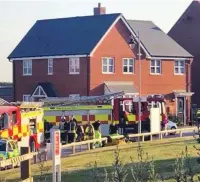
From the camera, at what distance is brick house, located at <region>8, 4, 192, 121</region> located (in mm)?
49781

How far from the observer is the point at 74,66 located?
5003cm

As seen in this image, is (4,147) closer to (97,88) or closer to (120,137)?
(120,137)

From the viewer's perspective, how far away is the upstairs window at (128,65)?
5172cm

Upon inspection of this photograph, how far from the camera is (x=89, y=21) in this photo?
2093 inches

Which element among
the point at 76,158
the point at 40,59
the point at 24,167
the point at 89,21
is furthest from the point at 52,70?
the point at 24,167

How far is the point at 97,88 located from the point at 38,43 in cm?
717

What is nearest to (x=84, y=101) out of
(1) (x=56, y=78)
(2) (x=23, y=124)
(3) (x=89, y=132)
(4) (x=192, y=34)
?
(3) (x=89, y=132)

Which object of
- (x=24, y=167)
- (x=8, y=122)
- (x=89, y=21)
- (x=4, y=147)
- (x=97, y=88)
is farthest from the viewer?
(x=89, y=21)

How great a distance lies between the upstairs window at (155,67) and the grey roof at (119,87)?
282cm

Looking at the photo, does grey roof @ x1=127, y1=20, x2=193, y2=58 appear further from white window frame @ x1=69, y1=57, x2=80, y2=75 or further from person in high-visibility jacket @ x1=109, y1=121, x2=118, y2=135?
person in high-visibility jacket @ x1=109, y1=121, x2=118, y2=135

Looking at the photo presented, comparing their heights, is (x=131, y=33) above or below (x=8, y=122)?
above

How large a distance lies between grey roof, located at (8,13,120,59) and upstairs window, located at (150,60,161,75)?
217 inches

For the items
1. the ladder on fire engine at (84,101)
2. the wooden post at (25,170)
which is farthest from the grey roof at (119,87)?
the wooden post at (25,170)

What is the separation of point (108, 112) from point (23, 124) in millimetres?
8763
